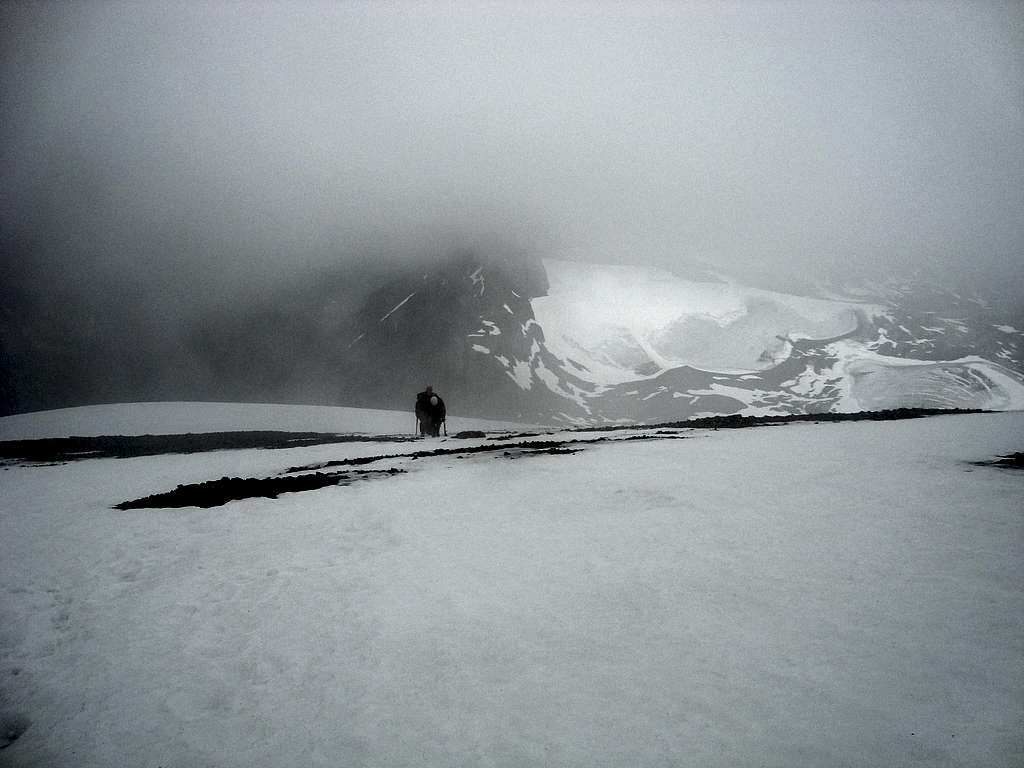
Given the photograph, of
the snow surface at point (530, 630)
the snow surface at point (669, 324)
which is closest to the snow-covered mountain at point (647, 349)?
the snow surface at point (669, 324)

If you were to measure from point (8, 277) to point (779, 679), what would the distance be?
95.1 meters

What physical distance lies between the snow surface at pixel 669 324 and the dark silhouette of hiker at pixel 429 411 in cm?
8026

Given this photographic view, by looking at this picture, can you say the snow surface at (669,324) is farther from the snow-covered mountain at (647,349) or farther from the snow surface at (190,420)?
the snow surface at (190,420)

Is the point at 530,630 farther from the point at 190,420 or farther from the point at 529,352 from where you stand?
the point at 529,352

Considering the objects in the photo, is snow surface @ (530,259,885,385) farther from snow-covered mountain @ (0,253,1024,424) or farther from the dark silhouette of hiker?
the dark silhouette of hiker

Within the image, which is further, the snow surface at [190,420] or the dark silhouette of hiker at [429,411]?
the snow surface at [190,420]

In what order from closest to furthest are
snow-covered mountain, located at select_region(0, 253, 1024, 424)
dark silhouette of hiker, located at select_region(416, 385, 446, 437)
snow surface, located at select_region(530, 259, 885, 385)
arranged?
1. dark silhouette of hiker, located at select_region(416, 385, 446, 437)
2. snow-covered mountain, located at select_region(0, 253, 1024, 424)
3. snow surface, located at select_region(530, 259, 885, 385)

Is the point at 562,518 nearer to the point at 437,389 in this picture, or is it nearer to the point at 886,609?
the point at 886,609

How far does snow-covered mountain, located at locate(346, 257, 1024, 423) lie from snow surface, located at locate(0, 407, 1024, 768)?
7389cm

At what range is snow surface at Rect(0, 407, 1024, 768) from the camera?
362 centimetres

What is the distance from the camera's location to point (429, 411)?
83.1 ft

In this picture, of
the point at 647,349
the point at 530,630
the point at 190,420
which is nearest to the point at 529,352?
the point at 647,349

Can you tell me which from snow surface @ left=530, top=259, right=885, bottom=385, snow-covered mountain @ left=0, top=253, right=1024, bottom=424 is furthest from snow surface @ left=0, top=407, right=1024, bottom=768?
snow surface @ left=530, top=259, right=885, bottom=385

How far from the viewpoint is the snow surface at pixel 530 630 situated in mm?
3617
